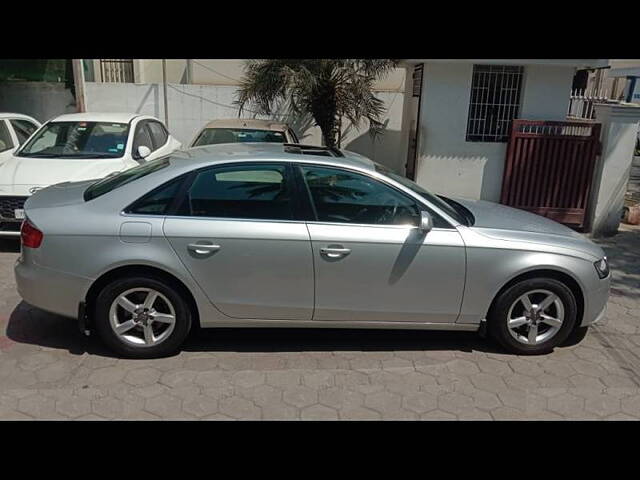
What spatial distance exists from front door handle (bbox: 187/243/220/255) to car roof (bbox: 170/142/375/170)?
606mm

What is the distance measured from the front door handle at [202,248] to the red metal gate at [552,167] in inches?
220

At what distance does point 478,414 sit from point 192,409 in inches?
69.1

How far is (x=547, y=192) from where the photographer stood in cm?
749

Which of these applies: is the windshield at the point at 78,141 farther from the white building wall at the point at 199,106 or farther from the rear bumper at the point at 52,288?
the white building wall at the point at 199,106

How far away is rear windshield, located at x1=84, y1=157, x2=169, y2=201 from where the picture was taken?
362cm

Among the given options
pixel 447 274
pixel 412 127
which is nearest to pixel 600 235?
pixel 412 127

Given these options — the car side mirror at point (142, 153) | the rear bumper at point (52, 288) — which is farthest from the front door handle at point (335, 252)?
the car side mirror at point (142, 153)

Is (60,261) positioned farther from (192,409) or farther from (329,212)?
(329,212)

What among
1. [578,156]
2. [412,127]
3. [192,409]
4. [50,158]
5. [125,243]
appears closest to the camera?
[192,409]

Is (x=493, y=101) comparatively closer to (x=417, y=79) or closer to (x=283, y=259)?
(x=417, y=79)

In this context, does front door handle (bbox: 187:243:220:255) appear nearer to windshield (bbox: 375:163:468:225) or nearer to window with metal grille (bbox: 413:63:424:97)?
windshield (bbox: 375:163:468:225)

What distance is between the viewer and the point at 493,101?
7664 mm

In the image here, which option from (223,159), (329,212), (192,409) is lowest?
(192,409)

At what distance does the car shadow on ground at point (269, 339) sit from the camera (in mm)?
3748
